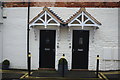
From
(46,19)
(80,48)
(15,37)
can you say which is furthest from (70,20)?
(15,37)

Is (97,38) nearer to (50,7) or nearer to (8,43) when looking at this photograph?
(50,7)

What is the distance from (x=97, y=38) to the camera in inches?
352

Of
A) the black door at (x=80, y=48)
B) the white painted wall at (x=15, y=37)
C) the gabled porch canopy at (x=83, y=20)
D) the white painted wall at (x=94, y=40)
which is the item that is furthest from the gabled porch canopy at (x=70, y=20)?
the white painted wall at (x=15, y=37)

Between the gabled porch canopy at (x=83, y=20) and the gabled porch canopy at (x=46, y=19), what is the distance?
645mm

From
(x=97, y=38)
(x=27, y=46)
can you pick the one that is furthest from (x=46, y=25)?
(x=97, y=38)

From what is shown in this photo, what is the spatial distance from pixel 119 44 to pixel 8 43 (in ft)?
21.1

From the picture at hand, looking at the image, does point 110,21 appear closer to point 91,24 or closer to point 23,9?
point 91,24

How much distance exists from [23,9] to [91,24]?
4013mm

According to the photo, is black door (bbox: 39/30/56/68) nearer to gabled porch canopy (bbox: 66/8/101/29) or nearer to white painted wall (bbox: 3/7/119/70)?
white painted wall (bbox: 3/7/119/70)

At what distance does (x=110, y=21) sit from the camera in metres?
8.96

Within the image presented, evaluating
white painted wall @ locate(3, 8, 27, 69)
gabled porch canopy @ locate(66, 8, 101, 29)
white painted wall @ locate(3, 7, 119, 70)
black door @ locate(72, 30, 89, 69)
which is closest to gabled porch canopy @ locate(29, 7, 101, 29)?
gabled porch canopy @ locate(66, 8, 101, 29)

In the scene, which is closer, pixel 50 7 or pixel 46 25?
pixel 46 25

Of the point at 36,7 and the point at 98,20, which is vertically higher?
the point at 36,7

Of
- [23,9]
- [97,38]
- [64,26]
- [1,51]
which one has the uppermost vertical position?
[23,9]
